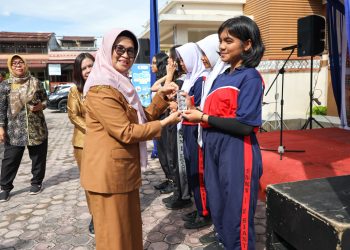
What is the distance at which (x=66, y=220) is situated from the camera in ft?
11.0

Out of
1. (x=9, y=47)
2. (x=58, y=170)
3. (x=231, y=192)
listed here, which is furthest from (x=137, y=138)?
(x=9, y=47)

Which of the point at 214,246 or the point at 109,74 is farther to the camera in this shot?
the point at 214,246

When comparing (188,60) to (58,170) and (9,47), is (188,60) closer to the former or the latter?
(58,170)

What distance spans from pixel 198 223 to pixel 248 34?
1.93 m

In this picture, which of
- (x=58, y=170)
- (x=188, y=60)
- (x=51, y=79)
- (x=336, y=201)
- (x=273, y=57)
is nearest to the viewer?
(x=336, y=201)

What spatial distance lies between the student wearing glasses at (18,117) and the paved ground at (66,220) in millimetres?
481

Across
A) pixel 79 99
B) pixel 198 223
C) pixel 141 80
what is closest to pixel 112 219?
→ pixel 198 223

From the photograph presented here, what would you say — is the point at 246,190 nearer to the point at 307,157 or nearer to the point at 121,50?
the point at 121,50

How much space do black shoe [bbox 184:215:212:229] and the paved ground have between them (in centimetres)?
5

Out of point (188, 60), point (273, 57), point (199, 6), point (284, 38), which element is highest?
point (199, 6)

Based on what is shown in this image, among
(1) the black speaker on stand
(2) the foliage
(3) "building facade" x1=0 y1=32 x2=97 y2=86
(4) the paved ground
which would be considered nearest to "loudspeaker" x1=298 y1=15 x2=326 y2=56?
(1) the black speaker on stand

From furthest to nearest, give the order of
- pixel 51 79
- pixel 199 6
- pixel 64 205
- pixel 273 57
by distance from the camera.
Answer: pixel 51 79, pixel 199 6, pixel 273 57, pixel 64 205

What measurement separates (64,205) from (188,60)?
237 centimetres

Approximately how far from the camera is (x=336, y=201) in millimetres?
1280
